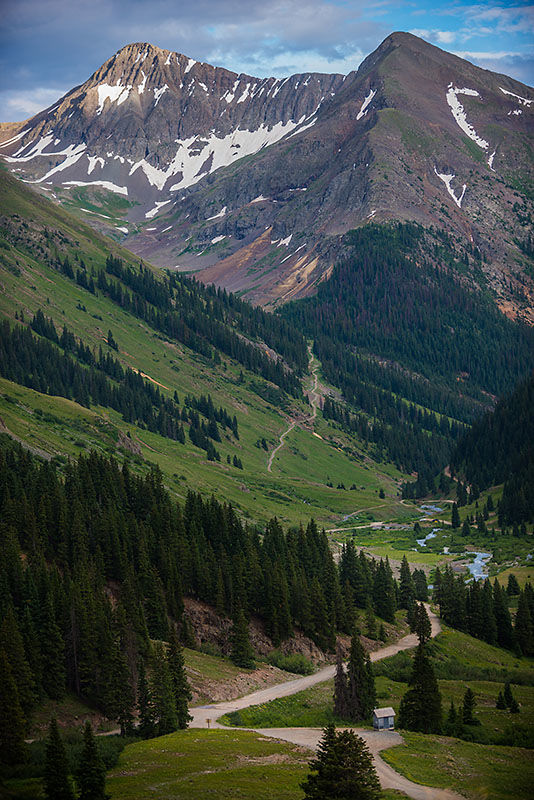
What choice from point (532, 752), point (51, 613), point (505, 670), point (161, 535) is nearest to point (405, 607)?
point (505, 670)

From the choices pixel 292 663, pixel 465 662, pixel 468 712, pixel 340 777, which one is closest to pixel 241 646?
pixel 292 663

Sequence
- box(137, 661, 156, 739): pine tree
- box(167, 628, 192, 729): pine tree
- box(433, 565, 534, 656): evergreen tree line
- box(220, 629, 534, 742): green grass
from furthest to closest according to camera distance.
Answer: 1. box(433, 565, 534, 656): evergreen tree line
2. box(220, 629, 534, 742): green grass
3. box(167, 628, 192, 729): pine tree
4. box(137, 661, 156, 739): pine tree

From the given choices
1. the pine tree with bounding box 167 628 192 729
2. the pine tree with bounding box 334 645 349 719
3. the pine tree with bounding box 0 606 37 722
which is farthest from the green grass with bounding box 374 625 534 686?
the pine tree with bounding box 0 606 37 722

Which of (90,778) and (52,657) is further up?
(90,778)

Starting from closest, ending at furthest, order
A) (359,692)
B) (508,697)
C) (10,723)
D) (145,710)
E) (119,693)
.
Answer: (10,723) < (145,710) < (119,693) < (359,692) < (508,697)

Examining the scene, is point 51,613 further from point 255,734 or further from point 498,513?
point 498,513

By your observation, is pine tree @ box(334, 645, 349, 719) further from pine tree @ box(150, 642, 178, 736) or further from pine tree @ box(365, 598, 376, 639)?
pine tree @ box(365, 598, 376, 639)

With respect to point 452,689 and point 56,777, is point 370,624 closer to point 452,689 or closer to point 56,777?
point 452,689
